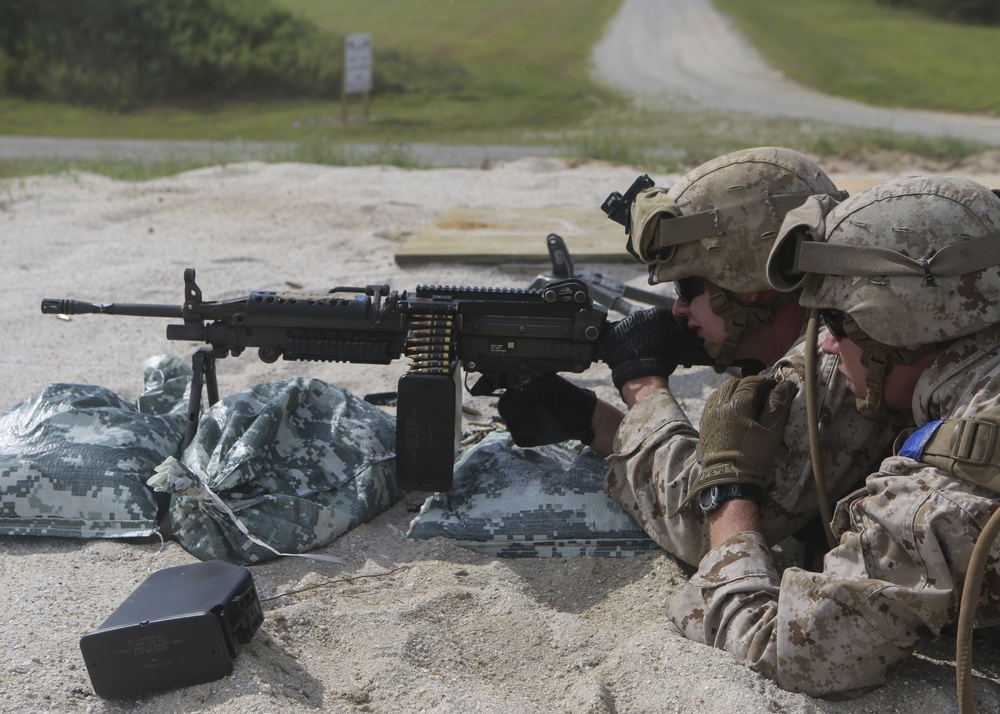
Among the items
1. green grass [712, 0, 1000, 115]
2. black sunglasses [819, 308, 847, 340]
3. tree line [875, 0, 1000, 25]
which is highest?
tree line [875, 0, 1000, 25]

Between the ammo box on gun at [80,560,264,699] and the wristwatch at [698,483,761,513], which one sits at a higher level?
the wristwatch at [698,483,761,513]

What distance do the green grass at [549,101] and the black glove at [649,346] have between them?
302 inches

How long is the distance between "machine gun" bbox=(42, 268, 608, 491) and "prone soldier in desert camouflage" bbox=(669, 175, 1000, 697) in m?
1.02

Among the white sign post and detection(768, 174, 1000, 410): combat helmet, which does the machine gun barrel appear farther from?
the white sign post

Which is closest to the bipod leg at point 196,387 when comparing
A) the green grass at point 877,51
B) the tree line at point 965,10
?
the green grass at point 877,51

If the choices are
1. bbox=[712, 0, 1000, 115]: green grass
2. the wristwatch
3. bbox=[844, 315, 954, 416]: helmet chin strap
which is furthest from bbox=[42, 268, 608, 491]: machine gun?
bbox=[712, 0, 1000, 115]: green grass

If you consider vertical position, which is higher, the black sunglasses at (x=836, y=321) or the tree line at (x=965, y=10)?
the tree line at (x=965, y=10)

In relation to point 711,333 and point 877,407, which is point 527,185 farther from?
point 877,407

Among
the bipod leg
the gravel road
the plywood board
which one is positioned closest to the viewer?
the bipod leg

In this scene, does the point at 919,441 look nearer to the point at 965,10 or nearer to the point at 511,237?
the point at 511,237

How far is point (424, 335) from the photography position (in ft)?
11.7

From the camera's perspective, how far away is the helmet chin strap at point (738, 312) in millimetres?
3389

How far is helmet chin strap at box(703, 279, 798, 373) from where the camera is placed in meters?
3.39

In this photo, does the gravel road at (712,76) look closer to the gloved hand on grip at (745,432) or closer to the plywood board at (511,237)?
the plywood board at (511,237)
